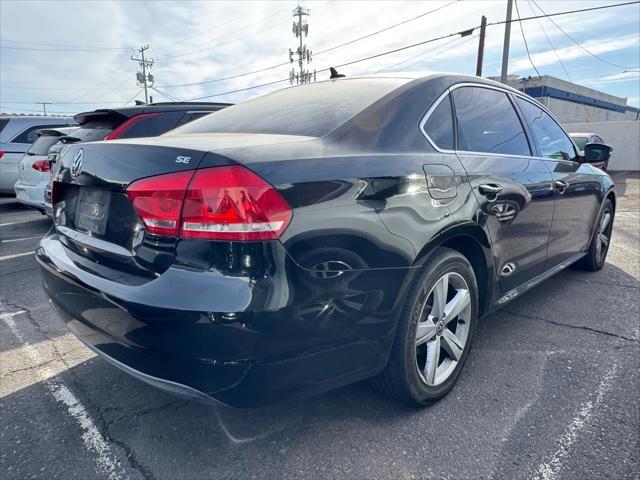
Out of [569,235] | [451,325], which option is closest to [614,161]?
[569,235]

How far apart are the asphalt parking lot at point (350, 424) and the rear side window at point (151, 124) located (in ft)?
9.06

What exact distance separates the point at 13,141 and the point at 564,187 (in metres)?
9.65

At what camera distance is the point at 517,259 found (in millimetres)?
2859

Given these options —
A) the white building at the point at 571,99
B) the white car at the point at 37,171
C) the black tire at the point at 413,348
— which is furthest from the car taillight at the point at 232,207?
the white building at the point at 571,99

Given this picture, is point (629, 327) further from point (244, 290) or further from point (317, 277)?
point (244, 290)

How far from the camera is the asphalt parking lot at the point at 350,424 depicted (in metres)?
1.86

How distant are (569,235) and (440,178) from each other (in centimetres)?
212

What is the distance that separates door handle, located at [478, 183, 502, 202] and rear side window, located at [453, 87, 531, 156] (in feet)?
0.75

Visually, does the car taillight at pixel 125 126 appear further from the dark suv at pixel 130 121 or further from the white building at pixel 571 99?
the white building at pixel 571 99

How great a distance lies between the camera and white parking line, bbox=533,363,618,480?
1.84 metres

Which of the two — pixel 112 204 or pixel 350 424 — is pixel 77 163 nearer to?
pixel 112 204

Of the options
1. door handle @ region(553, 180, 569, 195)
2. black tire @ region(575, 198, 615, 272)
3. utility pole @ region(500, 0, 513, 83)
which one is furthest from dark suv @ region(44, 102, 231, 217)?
utility pole @ region(500, 0, 513, 83)

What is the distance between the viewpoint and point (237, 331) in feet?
4.88

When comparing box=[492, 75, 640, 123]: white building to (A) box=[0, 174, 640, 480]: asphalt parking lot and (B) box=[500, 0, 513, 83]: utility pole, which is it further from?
(A) box=[0, 174, 640, 480]: asphalt parking lot
